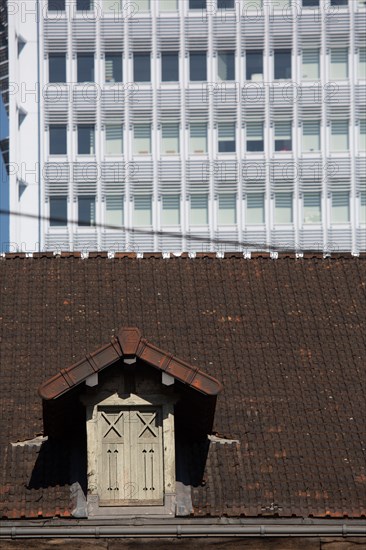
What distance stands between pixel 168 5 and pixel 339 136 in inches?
453

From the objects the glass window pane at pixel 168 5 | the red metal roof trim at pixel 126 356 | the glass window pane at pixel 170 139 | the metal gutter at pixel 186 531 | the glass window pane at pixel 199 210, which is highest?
the glass window pane at pixel 168 5

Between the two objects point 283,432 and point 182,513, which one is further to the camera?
point 283,432

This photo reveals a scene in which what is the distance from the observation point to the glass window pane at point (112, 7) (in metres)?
97.8

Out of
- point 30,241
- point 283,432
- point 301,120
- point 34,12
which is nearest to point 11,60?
point 34,12

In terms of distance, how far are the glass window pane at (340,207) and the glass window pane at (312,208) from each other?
31.6 inches

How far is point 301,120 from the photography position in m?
98.1

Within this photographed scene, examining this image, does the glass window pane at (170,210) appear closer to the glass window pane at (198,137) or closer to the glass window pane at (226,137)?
the glass window pane at (198,137)

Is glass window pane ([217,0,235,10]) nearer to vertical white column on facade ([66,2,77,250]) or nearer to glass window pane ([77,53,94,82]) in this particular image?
glass window pane ([77,53,94,82])

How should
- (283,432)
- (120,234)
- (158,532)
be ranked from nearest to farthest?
(158,532) < (283,432) < (120,234)

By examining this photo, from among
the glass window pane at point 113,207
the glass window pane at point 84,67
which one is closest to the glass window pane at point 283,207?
the glass window pane at point 113,207

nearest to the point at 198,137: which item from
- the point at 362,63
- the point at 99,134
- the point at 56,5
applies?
the point at 99,134

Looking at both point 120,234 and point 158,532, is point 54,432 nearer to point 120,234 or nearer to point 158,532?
point 158,532

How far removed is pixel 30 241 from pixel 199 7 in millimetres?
15438

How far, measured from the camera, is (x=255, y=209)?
320 feet
